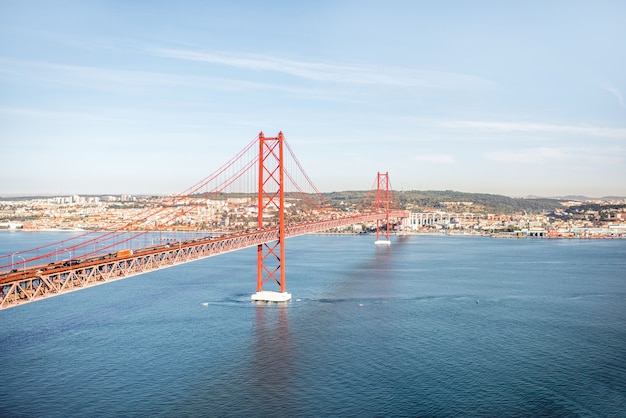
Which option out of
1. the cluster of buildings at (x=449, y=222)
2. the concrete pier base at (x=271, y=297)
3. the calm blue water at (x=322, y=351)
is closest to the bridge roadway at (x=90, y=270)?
the calm blue water at (x=322, y=351)

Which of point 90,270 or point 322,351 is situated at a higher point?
point 90,270

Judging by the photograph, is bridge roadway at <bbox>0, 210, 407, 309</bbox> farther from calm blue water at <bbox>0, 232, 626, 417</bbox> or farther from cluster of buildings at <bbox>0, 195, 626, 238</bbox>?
cluster of buildings at <bbox>0, 195, 626, 238</bbox>

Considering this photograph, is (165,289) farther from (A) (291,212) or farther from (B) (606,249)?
(B) (606,249)

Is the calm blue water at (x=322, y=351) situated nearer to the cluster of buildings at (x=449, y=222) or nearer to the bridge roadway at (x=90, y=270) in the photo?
the bridge roadway at (x=90, y=270)

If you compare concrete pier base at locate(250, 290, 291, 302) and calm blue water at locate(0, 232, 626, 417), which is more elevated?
concrete pier base at locate(250, 290, 291, 302)

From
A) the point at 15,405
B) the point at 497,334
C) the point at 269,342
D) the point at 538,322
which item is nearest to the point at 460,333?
the point at 497,334

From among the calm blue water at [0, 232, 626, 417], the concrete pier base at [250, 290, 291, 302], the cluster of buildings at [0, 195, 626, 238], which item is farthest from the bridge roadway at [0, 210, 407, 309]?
the cluster of buildings at [0, 195, 626, 238]

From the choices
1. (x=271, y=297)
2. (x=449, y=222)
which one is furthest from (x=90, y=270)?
(x=449, y=222)

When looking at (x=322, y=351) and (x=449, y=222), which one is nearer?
(x=322, y=351)

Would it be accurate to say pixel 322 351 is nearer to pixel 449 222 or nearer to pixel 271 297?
Result: pixel 271 297
